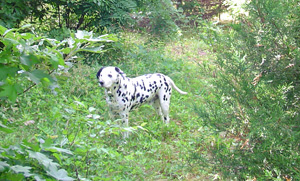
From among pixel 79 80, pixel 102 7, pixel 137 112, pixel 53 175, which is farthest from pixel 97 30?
pixel 53 175

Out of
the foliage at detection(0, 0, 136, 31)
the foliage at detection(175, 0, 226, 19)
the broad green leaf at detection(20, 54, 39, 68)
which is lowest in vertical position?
the foliage at detection(175, 0, 226, 19)

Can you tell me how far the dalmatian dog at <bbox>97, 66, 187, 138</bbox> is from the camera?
211 inches

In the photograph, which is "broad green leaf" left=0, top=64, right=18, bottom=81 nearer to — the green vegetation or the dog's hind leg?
the green vegetation

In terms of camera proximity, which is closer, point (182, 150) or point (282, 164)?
point (282, 164)

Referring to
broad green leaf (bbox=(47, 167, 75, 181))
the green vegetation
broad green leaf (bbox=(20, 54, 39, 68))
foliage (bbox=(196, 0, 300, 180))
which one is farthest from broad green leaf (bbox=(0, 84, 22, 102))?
foliage (bbox=(196, 0, 300, 180))

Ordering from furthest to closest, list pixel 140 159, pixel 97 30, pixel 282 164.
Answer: pixel 97 30, pixel 140 159, pixel 282 164

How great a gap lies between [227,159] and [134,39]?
7.83m

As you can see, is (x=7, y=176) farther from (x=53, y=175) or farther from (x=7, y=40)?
(x=7, y=40)

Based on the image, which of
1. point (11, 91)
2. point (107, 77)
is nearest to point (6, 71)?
point (11, 91)

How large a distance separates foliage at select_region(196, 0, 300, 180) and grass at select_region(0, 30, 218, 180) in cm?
49

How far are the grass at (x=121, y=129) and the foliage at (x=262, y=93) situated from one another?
49 centimetres

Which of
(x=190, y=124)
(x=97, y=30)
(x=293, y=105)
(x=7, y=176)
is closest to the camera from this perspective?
(x=7, y=176)

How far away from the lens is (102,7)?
7.32 metres

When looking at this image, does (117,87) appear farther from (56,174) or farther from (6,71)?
(6,71)
